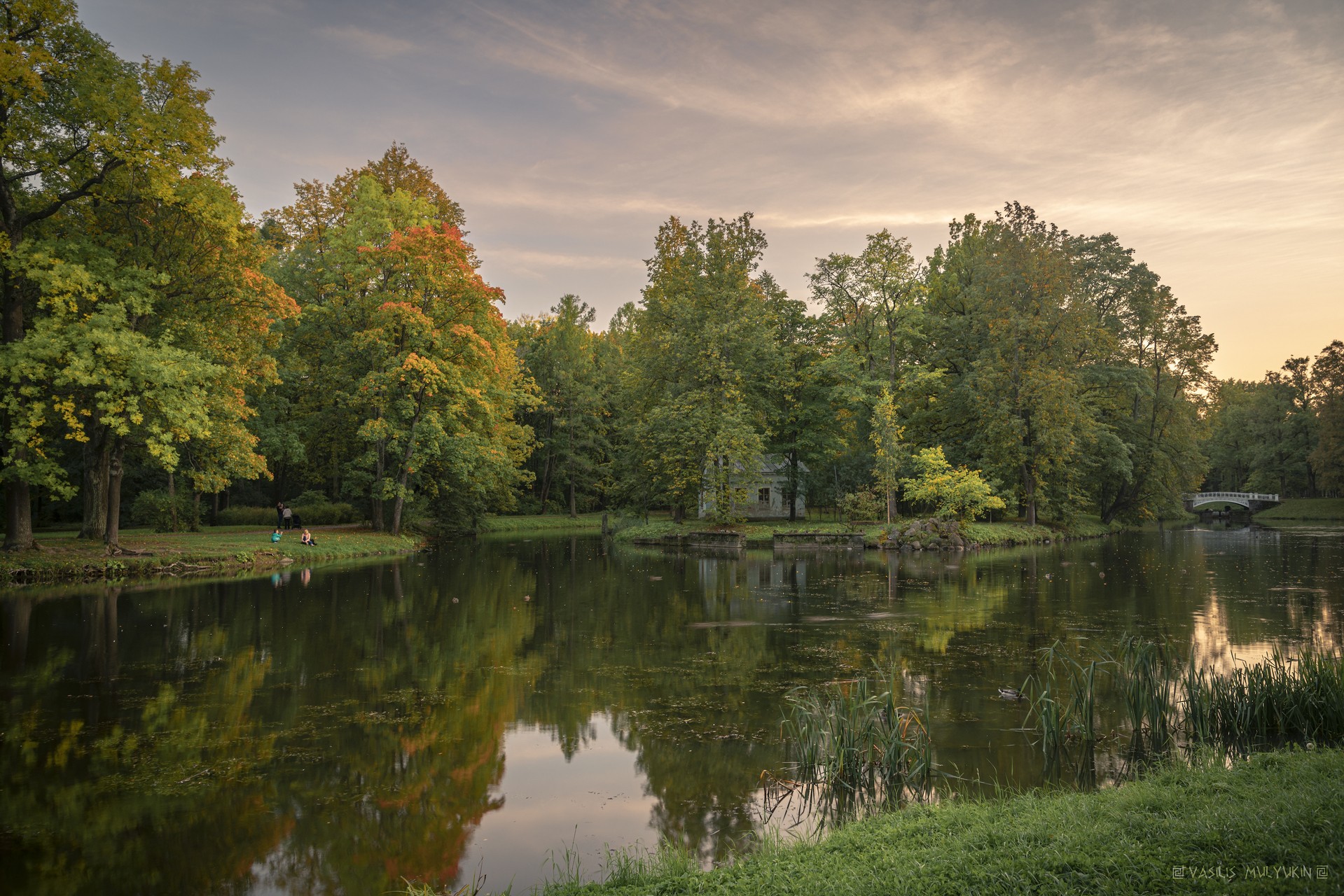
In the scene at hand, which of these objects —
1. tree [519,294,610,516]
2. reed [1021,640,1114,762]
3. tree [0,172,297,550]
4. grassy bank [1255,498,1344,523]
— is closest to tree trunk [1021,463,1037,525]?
tree [519,294,610,516]

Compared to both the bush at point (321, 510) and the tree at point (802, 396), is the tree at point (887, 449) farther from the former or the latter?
the bush at point (321, 510)

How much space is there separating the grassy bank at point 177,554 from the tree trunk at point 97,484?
0.69m

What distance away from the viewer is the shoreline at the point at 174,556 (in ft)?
68.1

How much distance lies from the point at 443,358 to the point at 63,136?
1495cm

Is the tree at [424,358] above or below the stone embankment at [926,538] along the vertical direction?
above

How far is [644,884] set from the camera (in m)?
4.96

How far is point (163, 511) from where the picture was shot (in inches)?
1243

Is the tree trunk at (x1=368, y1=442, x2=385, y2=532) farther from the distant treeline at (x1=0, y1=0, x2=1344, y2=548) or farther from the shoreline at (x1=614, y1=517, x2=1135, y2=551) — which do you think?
the shoreline at (x1=614, y1=517, x2=1135, y2=551)

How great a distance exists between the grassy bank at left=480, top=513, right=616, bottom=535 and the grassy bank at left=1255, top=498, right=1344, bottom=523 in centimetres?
5348

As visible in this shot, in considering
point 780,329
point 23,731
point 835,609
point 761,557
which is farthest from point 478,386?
point 23,731

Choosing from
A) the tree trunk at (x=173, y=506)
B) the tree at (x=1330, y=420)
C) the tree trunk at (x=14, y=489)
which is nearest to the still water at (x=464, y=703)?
the tree trunk at (x=14, y=489)

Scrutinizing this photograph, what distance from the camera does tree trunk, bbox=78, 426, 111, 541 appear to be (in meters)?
23.2

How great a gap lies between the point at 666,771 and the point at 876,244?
36683mm

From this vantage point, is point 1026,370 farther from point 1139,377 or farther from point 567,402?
point 567,402
